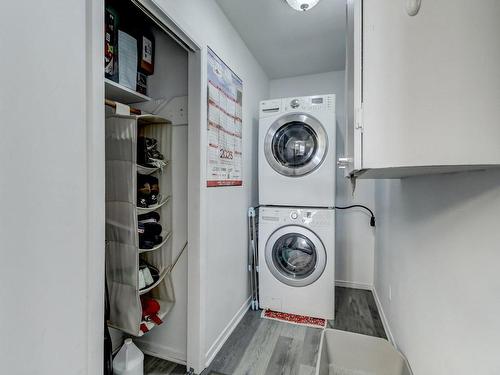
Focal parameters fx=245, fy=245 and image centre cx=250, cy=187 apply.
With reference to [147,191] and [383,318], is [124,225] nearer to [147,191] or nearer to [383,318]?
[147,191]

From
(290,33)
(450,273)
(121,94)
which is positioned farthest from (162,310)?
(290,33)

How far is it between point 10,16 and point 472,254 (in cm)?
149

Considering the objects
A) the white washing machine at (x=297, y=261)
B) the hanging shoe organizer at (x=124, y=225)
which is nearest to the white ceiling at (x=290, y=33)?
the hanging shoe organizer at (x=124, y=225)

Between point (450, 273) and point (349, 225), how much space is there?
2024mm

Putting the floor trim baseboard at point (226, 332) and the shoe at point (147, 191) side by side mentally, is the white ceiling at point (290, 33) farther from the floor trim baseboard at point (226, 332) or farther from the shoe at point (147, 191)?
the floor trim baseboard at point (226, 332)

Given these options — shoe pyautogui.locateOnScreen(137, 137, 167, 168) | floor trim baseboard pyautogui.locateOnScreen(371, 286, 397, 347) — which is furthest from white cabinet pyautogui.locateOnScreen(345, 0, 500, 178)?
floor trim baseboard pyautogui.locateOnScreen(371, 286, 397, 347)

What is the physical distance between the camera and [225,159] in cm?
188

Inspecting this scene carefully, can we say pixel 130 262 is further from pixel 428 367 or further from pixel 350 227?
pixel 350 227

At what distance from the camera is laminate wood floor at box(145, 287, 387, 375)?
161 cm

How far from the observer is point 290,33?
7.00ft

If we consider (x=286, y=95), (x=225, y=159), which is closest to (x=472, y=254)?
(x=225, y=159)

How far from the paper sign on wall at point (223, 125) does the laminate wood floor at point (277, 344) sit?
1.22 m

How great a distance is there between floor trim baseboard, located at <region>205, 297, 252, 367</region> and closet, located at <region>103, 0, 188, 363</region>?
0.18 meters

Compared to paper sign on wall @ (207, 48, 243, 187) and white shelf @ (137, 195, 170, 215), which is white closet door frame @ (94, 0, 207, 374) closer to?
paper sign on wall @ (207, 48, 243, 187)
